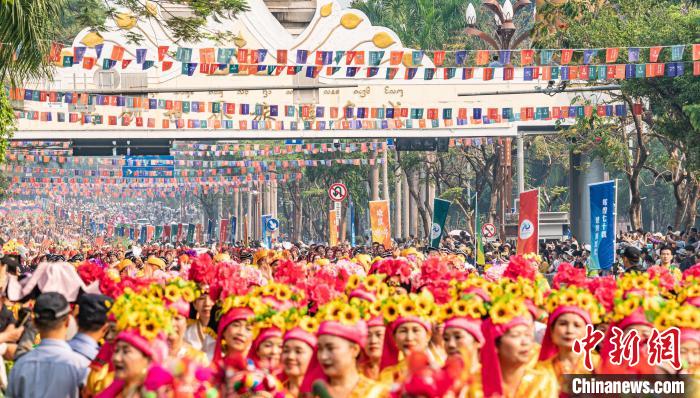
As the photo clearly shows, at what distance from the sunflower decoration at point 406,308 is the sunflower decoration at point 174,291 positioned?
2.23m

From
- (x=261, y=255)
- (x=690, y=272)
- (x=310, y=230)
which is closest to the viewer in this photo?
(x=690, y=272)

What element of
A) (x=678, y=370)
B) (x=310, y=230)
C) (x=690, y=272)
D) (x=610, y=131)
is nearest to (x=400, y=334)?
(x=678, y=370)

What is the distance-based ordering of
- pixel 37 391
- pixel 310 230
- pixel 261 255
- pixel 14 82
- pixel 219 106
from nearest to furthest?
pixel 37 391 → pixel 14 82 → pixel 261 255 → pixel 219 106 → pixel 310 230

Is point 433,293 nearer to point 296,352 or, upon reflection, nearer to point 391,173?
point 296,352

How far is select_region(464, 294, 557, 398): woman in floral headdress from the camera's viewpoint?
805cm

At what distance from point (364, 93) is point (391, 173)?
18.8m

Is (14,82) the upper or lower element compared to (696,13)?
lower

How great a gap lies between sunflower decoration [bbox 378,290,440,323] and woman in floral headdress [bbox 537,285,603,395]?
0.80 metres

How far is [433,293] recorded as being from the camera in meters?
11.2

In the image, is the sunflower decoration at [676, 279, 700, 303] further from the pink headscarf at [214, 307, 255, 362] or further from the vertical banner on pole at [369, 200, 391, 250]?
the vertical banner on pole at [369, 200, 391, 250]

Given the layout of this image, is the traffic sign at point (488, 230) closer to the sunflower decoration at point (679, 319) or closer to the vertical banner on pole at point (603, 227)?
the vertical banner on pole at point (603, 227)

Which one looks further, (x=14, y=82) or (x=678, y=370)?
(x=14, y=82)

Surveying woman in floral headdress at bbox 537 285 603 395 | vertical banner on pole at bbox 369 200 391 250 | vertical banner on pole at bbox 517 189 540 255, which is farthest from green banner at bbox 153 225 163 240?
woman in floral headdress at bbox 537 285 603 395

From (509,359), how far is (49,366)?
9.07ft
